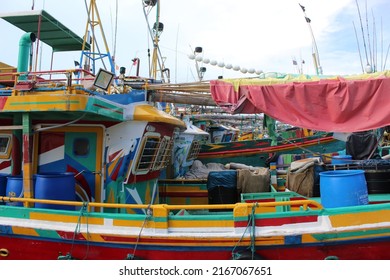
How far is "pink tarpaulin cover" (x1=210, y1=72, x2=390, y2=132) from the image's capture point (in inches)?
160

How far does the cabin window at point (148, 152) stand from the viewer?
212 inches

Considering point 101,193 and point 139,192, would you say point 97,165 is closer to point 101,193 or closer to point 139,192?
point 101,193

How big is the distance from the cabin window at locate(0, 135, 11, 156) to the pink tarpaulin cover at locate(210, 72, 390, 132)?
3530 mm

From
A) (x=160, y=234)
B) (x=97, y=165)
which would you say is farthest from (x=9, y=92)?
(x=160, y=234)

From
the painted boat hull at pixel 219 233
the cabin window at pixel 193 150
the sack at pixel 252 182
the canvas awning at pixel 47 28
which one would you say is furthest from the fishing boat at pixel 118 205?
the cabin window at pixel 193 150

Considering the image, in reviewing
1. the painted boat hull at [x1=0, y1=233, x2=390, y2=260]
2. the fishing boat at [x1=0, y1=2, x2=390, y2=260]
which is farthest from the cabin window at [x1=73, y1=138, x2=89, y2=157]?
the painted boat hull at [x1=0, y1=233, x2=390, y2=260]

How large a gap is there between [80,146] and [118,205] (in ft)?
5.85

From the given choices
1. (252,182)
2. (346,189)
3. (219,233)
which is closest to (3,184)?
(219,233)

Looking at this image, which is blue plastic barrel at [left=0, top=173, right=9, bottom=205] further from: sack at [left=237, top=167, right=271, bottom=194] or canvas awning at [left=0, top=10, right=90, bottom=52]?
sack at [left=237, top=167, right=271, bottom=194]

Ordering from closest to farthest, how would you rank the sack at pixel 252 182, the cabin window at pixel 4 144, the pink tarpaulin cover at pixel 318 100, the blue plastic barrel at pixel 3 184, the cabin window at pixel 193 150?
1. the pink tarpaulin cover at pixel 318 100
2. the blue plastic barrel at pixel 3 184
3. the cabin window at pixel 4 144
4. the sack at pixel 252 182
5. the cabin window at pixel 193 150

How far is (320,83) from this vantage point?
4316 millimetres

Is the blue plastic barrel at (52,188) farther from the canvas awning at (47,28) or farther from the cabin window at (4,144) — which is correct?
the canvas awning at (47,28)

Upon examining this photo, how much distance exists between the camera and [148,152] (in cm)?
566

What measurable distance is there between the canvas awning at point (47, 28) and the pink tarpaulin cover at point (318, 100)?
4054mm
